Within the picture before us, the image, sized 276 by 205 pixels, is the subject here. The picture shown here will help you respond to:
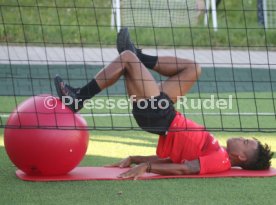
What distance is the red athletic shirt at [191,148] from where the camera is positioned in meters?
5.59

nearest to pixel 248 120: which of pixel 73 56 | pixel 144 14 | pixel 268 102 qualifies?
pixel 268 102

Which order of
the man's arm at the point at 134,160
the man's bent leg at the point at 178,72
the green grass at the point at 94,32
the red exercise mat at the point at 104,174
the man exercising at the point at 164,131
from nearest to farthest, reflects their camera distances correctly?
the red exercise mat at the point at 104,174
the man exercising at the point at 164,131
the man's arm at the point at 134,160
the man's bent leg at the point at 178,72
the green grass at the point at 94,32

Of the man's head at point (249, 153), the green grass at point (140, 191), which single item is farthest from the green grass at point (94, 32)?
the green grass at point (140, 191)

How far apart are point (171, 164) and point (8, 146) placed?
4.09ft

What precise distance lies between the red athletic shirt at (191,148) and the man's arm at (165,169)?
63 millimetres

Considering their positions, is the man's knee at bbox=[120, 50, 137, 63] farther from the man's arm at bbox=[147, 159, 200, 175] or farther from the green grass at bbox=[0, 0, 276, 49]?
the green grass at bbox=[0, 0, 276, 49]

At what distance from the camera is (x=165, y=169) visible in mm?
5512

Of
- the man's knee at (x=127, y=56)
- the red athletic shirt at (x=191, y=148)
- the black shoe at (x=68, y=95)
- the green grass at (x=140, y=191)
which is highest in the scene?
the man's knee at (x=127, y=56)

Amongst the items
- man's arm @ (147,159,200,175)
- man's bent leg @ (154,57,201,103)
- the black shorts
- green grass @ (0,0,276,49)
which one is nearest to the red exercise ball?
the black shorts

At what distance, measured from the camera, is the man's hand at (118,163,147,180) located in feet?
17.9

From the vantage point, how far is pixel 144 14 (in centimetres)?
1449

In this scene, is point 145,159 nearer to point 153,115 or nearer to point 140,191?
point 153,115

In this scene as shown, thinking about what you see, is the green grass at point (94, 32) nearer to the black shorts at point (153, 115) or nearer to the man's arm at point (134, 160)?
the man's arm at point (134, 160)

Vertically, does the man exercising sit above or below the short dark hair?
above
